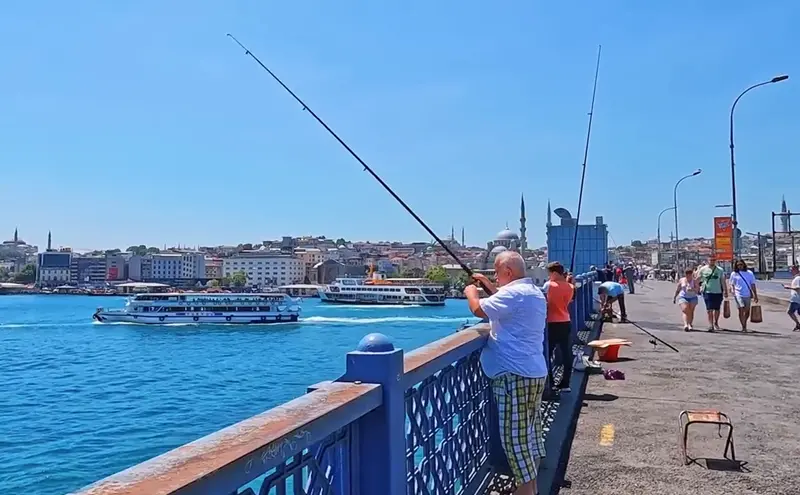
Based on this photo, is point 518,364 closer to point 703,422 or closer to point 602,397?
point 703,422

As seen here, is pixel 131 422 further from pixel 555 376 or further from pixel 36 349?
pixel 36 349

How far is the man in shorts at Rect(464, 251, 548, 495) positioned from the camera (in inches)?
148

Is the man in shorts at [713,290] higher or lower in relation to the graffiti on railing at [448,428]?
higher

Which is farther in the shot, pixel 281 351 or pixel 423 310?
pixel 423 310

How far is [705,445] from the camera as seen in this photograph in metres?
5.75

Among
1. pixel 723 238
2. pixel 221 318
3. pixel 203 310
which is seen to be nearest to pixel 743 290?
pixel 723 238

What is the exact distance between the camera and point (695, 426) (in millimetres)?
6430

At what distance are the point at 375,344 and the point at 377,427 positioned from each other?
31 cm

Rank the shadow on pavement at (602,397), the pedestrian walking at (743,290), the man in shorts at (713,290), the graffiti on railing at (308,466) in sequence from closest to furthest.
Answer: the graffiti on railing at (308,466)
the shadow on pavement at (602,397)
the man in shorts at (713,290)
the pedestrian walking at (743,290)

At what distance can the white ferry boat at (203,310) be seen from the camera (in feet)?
234

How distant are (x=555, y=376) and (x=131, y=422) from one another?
19.7 m

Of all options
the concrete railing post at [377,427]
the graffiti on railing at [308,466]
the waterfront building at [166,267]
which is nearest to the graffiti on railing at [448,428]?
the concrete railing post at [377,427]

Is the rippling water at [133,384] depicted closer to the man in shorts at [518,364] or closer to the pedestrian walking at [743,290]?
the man in shorts at [518,364]

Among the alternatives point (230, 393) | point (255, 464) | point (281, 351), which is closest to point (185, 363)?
point (281, 351)
